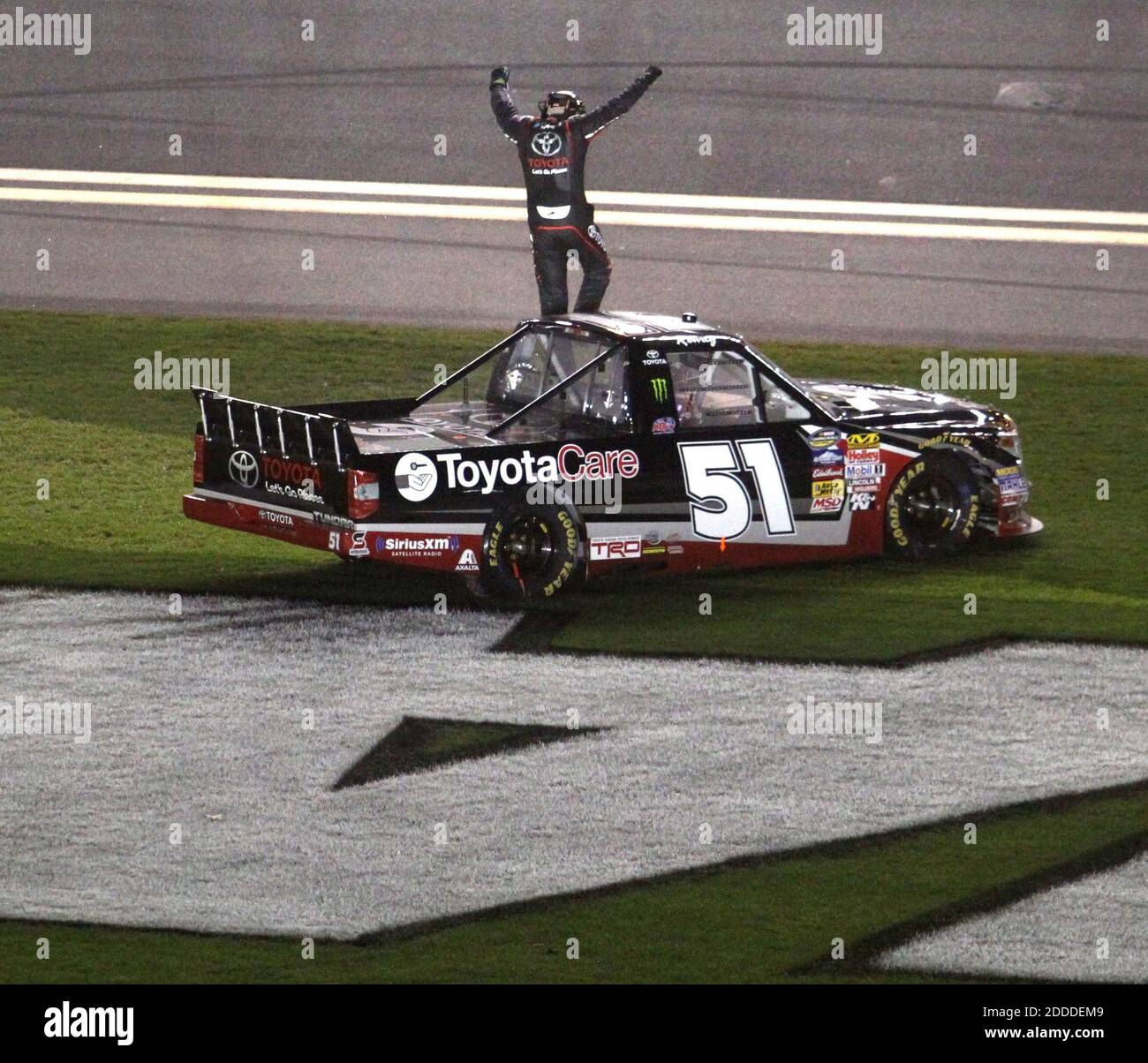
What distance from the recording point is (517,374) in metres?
13.8

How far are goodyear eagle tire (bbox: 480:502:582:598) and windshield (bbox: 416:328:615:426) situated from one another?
92 centimetres

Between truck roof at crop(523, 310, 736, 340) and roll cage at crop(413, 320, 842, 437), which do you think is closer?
roll cage at crop(413, 320, 842, 437)

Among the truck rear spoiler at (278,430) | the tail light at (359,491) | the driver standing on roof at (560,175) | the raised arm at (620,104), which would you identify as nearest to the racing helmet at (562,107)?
the driver standing on roof at (560,175)

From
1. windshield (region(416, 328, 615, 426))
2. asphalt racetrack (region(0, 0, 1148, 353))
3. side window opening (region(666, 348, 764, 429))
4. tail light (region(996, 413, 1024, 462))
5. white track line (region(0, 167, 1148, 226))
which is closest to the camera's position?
side window opening (region(666, 348, 764, 429))

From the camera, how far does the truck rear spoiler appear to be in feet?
40.7

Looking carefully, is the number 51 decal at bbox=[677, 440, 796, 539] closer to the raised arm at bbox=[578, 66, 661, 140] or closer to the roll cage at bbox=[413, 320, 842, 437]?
the roll cage at bbox=[413, 320, 842, 437]

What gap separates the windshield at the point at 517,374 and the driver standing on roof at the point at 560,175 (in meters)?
3.29

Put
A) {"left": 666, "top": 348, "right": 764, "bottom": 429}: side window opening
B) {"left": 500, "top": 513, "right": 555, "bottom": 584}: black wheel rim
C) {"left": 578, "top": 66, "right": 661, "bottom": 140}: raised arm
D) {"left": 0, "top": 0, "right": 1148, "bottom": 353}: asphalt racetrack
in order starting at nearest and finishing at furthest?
{"left": 500, "top": 513, "right": 555, "bottom": 584}: black wheel rim
{"left": 666, "top": 348, "right": 764, "bottom": 429}: side window opening
{"left": 578, "top": 66, "right": 661, "bottom": 140}: raised arm
{"left": 0, "top": 0, "right": 1148, "bottom": 353}: asphalt racetrack

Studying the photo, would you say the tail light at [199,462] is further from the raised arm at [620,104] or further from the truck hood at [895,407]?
the raised arm at [620,104]

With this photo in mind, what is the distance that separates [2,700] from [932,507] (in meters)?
5.71

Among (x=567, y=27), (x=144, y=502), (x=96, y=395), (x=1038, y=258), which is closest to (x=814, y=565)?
(x=144, y=502)

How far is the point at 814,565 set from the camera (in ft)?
45.4

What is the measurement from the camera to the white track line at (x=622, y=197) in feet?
77.7

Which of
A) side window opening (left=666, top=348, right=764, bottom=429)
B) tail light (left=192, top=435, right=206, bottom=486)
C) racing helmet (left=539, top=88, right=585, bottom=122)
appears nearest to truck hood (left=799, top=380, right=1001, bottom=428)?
side window opening (left=666, top=348, right=764, bottom=429)
